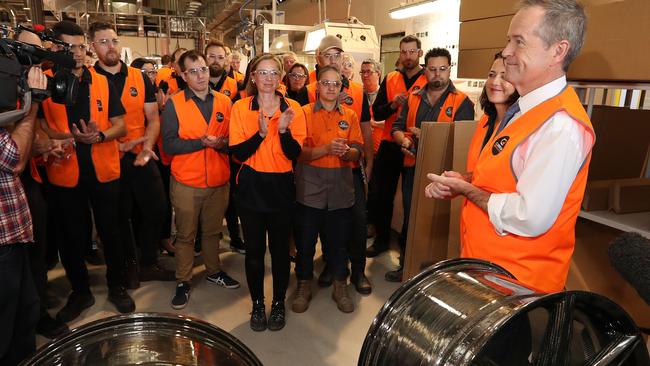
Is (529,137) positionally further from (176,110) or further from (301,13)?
(301,13)

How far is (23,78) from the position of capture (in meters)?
Result: 1.58

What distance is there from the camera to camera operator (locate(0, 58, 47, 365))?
1.61m

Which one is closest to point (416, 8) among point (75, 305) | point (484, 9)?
point (484, 9)

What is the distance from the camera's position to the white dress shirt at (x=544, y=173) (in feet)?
4.04

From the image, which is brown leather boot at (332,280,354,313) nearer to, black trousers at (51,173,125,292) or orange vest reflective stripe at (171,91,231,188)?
orange vest reflective stripe at (171,91,231,188)

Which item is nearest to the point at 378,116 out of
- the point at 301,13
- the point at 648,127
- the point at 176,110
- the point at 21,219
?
the point at 176,110

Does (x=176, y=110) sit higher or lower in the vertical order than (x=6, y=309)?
higher

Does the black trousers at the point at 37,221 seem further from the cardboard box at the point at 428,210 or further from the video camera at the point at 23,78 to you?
the cardboard box at the point at 428,210

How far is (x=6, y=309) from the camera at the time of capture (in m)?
1.65

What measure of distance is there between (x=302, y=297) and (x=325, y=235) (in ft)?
1.51

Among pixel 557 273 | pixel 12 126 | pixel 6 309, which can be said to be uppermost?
pixel 12 126

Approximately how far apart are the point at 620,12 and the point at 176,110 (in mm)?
2374

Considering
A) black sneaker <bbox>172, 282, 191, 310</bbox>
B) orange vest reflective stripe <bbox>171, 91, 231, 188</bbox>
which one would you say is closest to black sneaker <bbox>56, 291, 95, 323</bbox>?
black sneaker <bbox>172, 282, 191, 310</bbox>

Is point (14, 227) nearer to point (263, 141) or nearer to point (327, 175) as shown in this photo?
point (263, 141)
